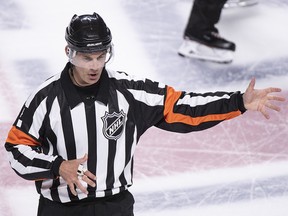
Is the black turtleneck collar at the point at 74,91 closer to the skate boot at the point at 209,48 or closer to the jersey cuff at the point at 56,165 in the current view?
the jersey cuff at the point at 56,165

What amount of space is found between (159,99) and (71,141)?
48cm

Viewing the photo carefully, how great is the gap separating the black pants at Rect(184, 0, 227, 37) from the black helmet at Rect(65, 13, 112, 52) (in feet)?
9.40

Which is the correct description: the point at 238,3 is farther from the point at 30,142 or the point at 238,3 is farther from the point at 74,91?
the point at 30,142

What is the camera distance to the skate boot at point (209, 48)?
7152mm

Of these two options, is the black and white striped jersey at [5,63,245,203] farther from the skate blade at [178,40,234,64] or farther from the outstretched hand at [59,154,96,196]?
the skate blade at [178,40,234,64]

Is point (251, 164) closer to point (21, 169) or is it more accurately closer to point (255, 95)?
point (255, 95)

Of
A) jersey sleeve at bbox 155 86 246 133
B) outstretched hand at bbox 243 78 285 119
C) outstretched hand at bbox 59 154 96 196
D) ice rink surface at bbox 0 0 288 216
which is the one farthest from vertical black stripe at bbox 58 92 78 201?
ice rink surface at bbox 0 0 288 216

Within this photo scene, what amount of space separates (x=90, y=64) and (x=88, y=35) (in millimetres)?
128

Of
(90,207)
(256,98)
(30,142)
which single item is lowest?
(90,207)

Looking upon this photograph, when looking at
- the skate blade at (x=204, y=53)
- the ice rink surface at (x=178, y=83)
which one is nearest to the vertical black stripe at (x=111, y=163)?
the ice rink surface at (x=178, y=83)

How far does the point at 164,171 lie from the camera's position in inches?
234

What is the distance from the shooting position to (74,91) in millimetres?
4375

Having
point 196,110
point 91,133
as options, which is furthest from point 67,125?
point 196,110

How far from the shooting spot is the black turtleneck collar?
172 inches
